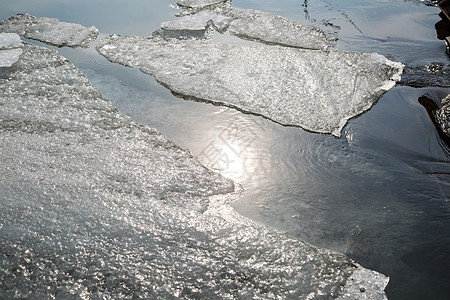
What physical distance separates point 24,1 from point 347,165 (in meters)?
3.97

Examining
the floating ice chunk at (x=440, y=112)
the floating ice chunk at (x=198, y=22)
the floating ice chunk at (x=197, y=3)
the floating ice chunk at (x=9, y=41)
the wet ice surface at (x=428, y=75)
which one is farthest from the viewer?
the floating ice chunk at (x=197, y=3)

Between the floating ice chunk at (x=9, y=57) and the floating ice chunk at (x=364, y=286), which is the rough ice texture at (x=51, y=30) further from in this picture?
the floating ice chunk at (x=364, y=286)

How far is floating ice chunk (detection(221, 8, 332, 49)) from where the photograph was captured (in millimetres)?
2994

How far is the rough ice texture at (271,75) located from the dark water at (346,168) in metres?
0.09

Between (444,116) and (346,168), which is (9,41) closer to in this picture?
(346,168)

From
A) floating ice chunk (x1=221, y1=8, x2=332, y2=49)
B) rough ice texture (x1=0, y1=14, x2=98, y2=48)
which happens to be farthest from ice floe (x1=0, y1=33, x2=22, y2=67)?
floating ice chunk (x1=221, y1=8, x2=332, y2=49)

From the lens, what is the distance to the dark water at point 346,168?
145 cm

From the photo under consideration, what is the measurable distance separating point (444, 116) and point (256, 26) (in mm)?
1748

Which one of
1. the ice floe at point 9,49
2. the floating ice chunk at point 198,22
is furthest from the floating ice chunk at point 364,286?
the ice floe at point 9,49

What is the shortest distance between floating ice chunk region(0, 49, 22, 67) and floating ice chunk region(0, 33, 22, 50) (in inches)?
3.1

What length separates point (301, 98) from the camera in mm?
2275

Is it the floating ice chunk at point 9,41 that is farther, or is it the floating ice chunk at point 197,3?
the floating ice chunk at point 197,3

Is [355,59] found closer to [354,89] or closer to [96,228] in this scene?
[354,89]

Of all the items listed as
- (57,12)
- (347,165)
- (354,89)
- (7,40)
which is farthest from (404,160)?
(57,12)
